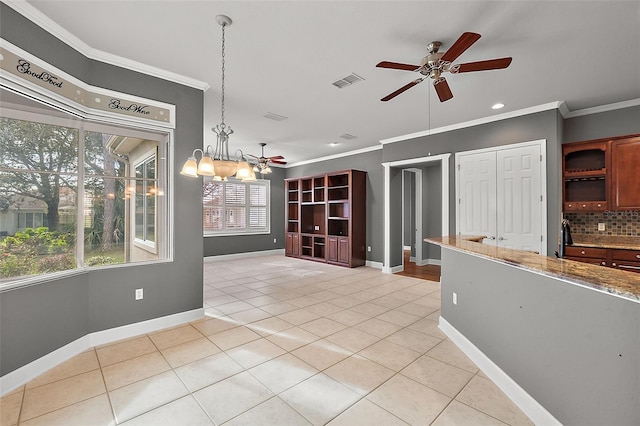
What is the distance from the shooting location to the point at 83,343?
2756 millimetres

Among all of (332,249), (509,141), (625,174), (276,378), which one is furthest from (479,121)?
(276,378)

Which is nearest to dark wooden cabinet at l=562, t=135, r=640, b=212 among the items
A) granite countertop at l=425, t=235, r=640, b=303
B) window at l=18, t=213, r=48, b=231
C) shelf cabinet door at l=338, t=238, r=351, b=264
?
granite countertop at l=425, t=235, r=640, b=303

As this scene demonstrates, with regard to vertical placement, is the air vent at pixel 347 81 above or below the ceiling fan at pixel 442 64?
above

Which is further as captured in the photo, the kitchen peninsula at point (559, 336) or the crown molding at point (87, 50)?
the crown molding at point (87, 50)

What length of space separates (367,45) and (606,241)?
452 centimetres

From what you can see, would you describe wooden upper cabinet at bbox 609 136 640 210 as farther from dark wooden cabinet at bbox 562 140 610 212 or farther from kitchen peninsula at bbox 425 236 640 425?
kitchen peninsula at bbox 425 236 640 425

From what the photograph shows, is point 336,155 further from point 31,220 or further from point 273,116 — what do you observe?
point 31,220

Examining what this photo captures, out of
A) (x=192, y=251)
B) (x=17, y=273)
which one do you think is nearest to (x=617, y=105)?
(x=192, y=251)

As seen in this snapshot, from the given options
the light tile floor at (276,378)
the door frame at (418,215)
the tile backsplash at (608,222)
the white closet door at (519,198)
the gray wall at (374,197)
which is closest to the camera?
the light tile floor at (276,378)

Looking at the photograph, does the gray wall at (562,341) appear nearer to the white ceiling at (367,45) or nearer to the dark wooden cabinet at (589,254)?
the white ceiling at (367,45)

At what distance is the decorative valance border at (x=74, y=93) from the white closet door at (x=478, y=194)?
4.70m

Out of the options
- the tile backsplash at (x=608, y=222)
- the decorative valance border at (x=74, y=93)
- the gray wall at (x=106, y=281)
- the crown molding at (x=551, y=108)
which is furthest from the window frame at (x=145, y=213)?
the tile backsplash at (x=608, y=222)

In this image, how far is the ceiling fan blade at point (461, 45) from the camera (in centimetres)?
206

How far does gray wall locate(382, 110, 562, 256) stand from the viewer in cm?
412
